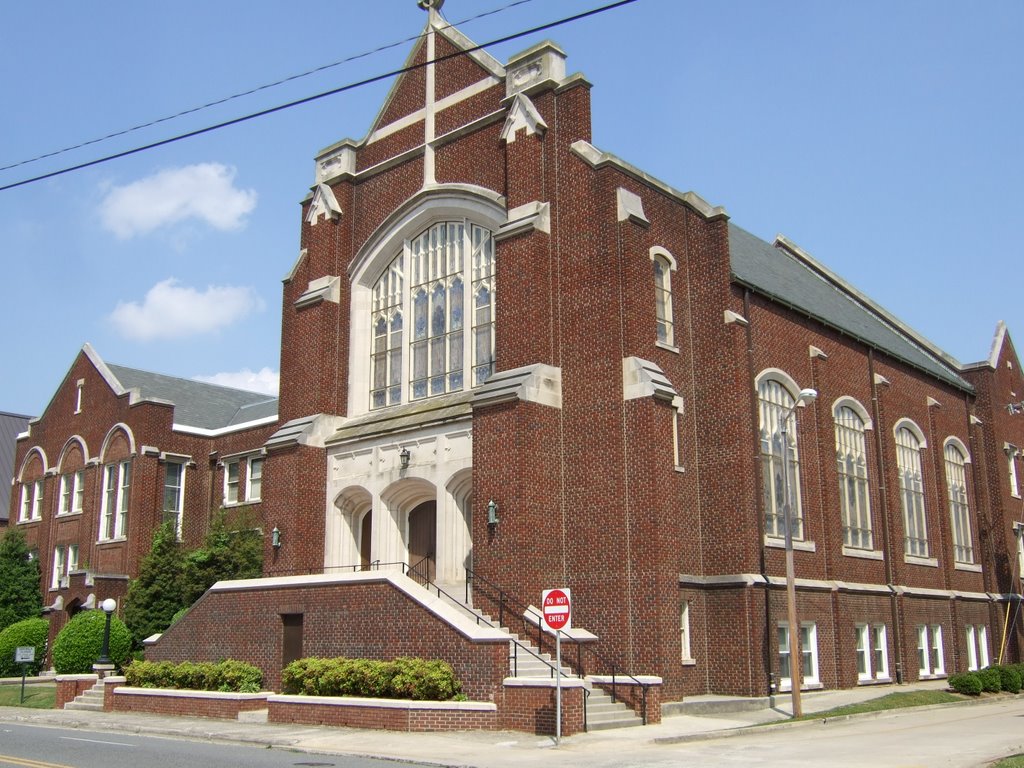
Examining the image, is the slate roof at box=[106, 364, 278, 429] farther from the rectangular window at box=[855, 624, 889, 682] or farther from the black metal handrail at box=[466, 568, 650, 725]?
the rectangular window at box=[855, 624, 889, 682]

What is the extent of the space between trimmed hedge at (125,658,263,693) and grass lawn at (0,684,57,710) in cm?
353

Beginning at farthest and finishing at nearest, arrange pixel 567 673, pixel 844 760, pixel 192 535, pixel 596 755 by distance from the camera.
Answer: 1. pixel 192 535
2. pixel 567 673
3. pixel 596 755
4. pixel 844 760

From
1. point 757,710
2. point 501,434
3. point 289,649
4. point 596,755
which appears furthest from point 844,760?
point 289,649

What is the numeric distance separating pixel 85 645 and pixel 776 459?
2152 centimetres

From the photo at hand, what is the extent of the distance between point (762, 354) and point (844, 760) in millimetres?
13808

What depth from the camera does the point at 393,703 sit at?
61.7 feet

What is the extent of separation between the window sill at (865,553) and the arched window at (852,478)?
0.65ft

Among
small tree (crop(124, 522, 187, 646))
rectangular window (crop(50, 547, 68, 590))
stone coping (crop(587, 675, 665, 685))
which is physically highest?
rectangular window (crop(50, 547, 68, 590))

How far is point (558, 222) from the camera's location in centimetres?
2459

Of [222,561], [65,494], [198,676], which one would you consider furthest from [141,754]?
[65,494]

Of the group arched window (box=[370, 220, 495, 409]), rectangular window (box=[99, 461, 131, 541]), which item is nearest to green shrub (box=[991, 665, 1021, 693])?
arched window (box=[370, 220, 495, 409])

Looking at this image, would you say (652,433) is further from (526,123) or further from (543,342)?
(526,123)

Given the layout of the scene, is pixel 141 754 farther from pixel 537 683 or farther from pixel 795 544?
pixel 795 544

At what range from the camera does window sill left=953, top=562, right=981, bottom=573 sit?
115ft
